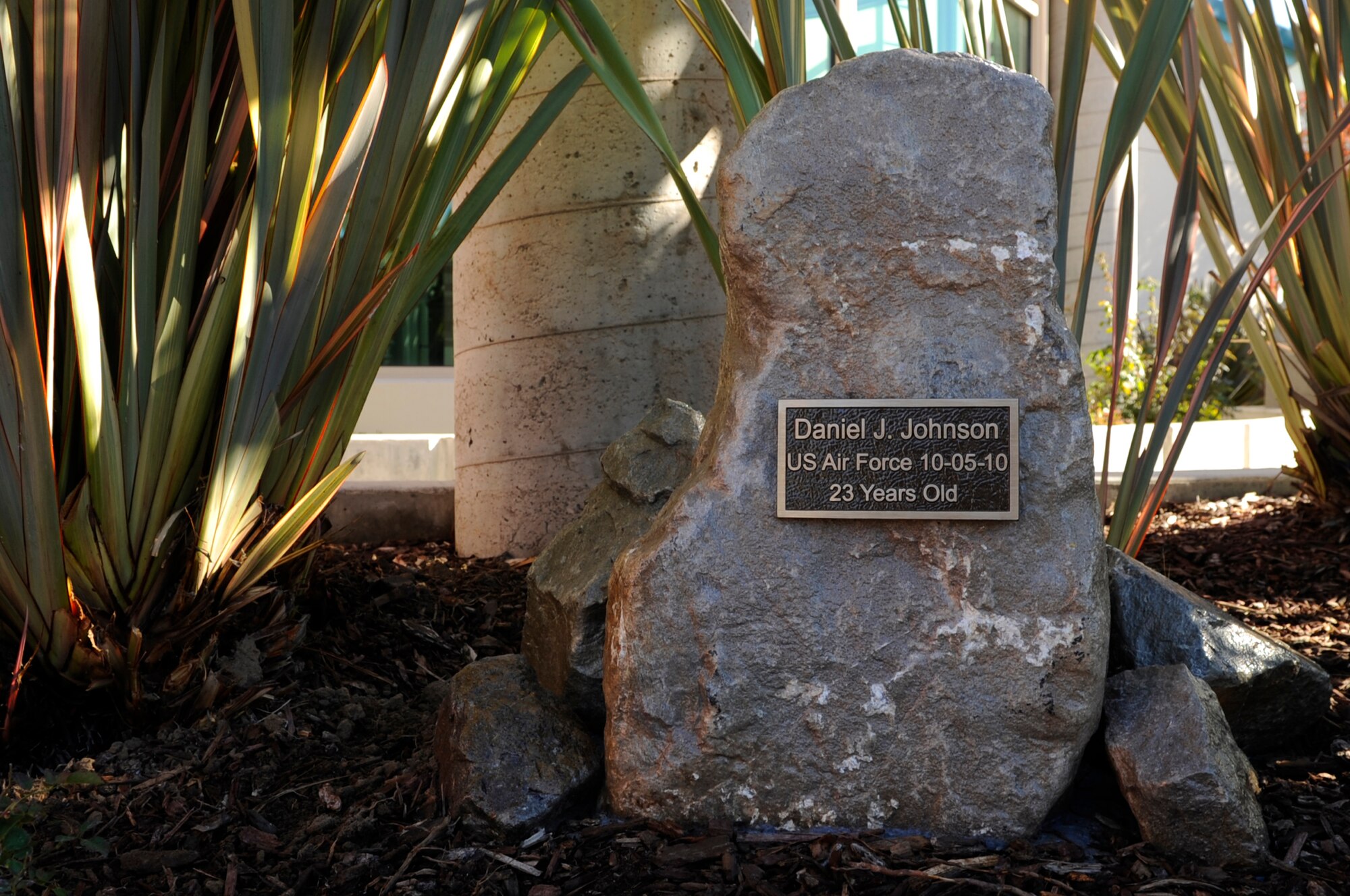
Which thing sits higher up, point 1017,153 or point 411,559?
point 1017,153

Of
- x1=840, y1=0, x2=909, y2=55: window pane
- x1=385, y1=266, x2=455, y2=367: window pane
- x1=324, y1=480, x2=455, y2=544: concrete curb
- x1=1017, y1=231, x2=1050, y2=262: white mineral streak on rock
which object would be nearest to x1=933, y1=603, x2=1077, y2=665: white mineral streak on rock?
x1=1017, y1=231, x2=1050, y2=262: white mineral streak on rock

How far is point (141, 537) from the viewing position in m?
2.07

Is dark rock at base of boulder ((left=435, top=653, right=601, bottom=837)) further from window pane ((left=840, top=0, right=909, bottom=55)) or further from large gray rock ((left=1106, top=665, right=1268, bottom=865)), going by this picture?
window pane ((left=840, top=0, right=909, bottom=55))

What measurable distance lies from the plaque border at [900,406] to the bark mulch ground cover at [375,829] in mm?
509

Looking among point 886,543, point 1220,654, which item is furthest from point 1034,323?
point 1220,654

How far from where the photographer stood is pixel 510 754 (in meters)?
1.92

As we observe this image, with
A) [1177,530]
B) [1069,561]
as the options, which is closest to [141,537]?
[1069,561]

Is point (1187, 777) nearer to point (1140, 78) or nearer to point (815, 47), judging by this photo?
point (1140, 78)

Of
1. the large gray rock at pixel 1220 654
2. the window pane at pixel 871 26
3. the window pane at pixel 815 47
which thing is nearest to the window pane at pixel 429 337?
the window pane at pixel 815 47

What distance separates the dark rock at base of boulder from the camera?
187 cm

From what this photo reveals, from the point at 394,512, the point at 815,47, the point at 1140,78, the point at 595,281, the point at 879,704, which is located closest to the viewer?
the point at 879,704

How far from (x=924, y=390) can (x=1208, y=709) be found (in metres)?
0.66

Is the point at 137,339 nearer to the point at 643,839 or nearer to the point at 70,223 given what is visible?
the point at 70,223

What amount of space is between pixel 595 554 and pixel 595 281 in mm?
1336
